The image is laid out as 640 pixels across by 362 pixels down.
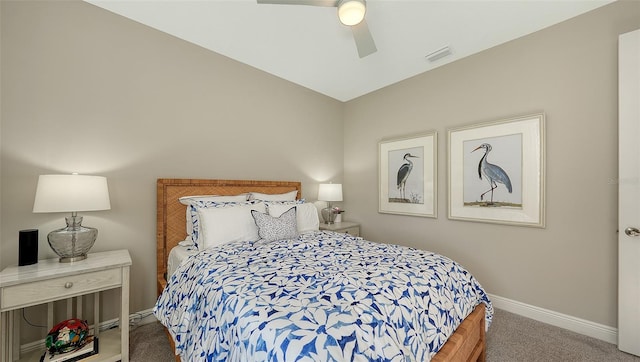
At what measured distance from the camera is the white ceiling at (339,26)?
2.14m

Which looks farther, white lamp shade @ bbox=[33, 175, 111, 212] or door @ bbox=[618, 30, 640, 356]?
door @ bbox=[618, 30, 640, 356]

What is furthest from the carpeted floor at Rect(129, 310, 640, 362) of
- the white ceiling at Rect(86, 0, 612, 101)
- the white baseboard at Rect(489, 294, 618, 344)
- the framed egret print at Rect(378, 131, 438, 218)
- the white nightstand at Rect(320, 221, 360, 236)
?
the white ceiling at Rect(86, 0, 612, 101)

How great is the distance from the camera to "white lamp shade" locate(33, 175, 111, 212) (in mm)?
1650

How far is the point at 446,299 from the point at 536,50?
8.36ft

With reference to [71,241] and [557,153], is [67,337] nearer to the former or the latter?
[71,241]

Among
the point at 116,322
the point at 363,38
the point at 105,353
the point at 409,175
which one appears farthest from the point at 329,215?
the point at 105,353

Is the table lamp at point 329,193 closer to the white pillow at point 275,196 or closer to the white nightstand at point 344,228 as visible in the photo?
the white nightstand at point 344,228

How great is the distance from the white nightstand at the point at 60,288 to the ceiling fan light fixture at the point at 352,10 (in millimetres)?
2399

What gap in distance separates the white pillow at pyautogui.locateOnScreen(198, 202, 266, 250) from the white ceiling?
1742 millimetres

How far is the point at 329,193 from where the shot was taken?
359 centimetres

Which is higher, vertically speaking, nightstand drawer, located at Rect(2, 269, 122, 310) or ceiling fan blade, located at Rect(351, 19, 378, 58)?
ceiling fan blade, located at Rect(351, 19, 378, 58)

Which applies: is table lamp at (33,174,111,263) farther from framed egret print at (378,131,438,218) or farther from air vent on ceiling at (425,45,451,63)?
air vent on ceiling at (425,45,451,63)

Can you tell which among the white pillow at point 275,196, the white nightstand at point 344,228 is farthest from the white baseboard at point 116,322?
the white nightstand at point 344,228

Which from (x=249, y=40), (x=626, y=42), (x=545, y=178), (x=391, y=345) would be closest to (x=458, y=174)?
(x=545, y=178)
